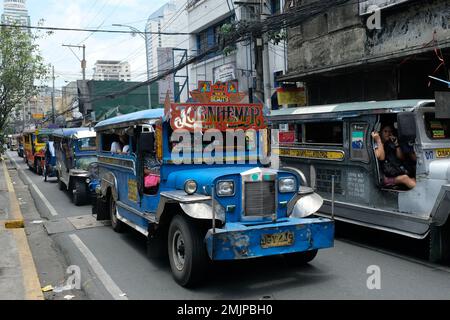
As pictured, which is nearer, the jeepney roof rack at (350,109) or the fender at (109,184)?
the jeepney roof rack at (350,109)

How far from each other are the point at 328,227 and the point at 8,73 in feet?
56.1

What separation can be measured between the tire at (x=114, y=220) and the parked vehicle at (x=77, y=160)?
3.55m

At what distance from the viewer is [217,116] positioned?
21.3ft

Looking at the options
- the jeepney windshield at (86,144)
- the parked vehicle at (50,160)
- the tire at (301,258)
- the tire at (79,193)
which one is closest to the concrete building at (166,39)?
the parked vehicle at (50,160)

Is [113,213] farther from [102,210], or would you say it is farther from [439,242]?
[439,242]

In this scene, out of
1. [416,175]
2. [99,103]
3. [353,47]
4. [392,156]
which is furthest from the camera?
[99,103]

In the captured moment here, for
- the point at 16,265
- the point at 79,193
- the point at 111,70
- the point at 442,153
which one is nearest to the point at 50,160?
the point at 79,193

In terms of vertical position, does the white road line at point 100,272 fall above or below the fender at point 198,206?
below

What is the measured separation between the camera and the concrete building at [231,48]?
65.0 feet

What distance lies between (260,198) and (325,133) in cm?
328

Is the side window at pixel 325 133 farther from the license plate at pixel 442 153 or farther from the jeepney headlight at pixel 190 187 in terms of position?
the jeepney headlight at pixel 190 187

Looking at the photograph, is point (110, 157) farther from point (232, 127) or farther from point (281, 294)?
point (281, 294)
